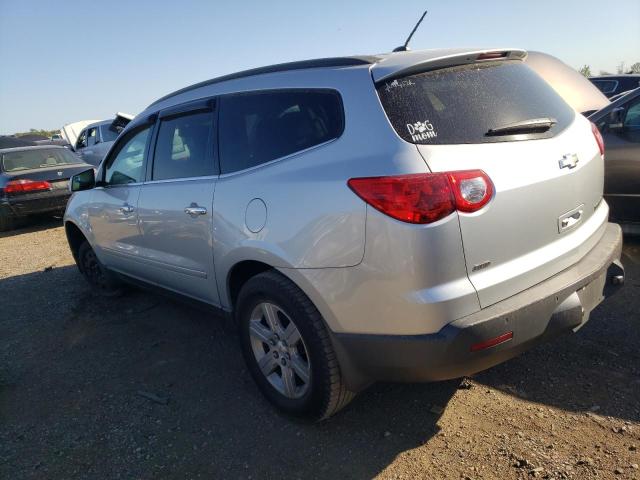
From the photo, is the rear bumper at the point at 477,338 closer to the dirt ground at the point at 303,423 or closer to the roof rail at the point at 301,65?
the dirt ground at the point at 303,423

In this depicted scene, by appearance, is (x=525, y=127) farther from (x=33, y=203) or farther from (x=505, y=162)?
(x=33, y=203)

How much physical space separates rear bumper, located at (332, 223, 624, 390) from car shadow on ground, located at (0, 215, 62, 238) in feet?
30.4

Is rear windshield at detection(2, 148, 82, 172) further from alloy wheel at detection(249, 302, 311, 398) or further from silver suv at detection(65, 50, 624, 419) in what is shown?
alloy wheel at detection(249, 302, 311, 398)

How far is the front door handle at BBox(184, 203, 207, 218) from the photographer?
3004 millimetres

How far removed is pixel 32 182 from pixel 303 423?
844cm

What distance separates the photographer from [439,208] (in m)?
1.98

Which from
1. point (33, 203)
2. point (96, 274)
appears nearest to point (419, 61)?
point (96, 274)

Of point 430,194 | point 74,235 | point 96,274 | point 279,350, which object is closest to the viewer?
point 430,194

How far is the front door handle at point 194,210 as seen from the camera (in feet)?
9.86

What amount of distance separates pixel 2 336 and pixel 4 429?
1.74 metres

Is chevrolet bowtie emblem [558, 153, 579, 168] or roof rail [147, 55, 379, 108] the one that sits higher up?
roof rail [147, 55, 379, 108]

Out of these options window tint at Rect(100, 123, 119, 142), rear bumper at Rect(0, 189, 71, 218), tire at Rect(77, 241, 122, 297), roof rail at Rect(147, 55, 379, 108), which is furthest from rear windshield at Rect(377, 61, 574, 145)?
window tint at Rect(100, 123, 119, 142)

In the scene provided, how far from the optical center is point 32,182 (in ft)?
29.9

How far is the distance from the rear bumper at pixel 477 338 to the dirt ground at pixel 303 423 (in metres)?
0.45
